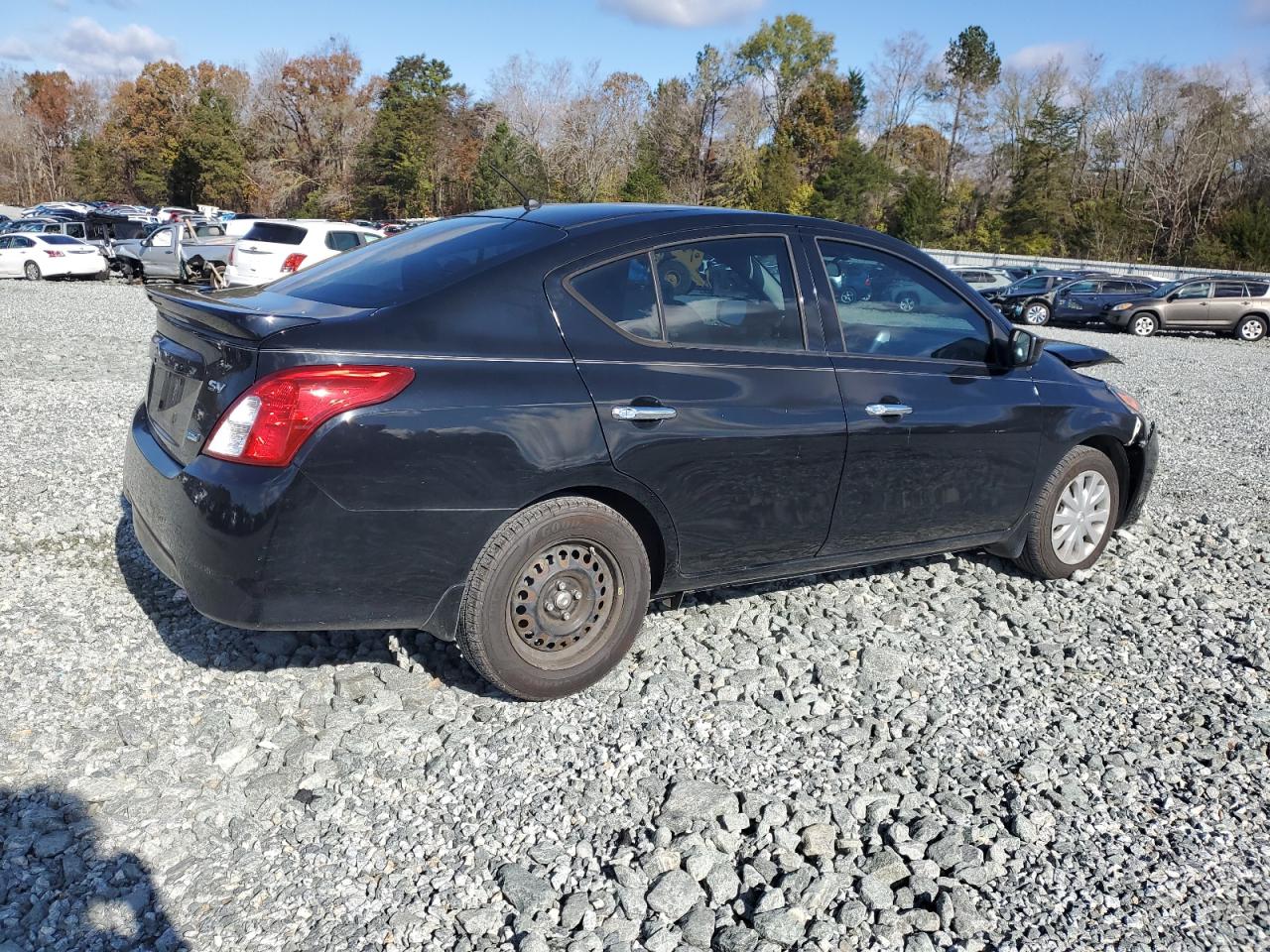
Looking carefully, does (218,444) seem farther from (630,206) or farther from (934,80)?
(934,80)

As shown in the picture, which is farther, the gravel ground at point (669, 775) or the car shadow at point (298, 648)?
the car shadow at point (298, 648)

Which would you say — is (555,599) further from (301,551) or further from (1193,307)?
(1193,307)

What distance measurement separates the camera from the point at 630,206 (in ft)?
13.1

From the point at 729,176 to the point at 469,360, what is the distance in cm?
6307

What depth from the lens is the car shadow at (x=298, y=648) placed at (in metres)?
3.75

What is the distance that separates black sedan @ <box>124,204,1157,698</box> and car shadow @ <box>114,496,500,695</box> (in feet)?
1.52

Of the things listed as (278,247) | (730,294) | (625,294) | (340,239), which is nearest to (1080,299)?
(340,239)

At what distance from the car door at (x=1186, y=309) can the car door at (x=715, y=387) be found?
24.4 m

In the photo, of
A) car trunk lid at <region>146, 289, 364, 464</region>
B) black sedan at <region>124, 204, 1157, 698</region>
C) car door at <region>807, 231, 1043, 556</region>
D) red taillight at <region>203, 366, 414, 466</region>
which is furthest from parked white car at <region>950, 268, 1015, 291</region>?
red taillight at <region>203, 366, 414, 466</region>

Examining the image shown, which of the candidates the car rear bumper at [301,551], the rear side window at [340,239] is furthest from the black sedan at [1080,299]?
the car rear bumper at [301,551]

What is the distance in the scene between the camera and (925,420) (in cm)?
418

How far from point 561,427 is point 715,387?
66cm

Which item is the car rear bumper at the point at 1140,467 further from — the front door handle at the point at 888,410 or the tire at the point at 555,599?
the tire at the point at 555,599

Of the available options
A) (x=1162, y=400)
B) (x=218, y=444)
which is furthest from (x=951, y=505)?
(x=1162, y=400)
